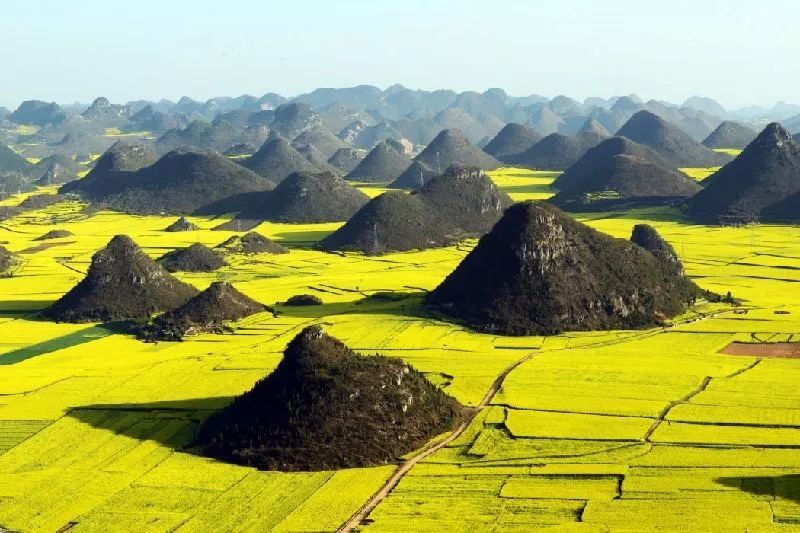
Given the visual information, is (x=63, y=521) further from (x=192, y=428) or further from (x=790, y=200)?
(x=790, y=200)

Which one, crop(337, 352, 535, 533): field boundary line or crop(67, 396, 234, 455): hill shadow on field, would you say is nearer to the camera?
crop(337, 352, 535, 533): field boundary line

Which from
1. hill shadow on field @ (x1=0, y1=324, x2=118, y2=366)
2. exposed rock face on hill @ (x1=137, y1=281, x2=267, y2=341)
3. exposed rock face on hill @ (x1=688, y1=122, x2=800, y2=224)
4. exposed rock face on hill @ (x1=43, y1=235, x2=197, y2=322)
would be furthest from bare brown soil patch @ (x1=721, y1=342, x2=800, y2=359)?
exposed rock face on hill @ (x1=688, y1=122, x2=800, y2=224)

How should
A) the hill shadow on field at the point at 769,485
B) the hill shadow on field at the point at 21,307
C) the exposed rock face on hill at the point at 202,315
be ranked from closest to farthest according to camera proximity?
the hill shadow on field at the point at 769,485, the exposed rock face on hill at the point at 202,315, the hill shadow on field at the point at 21,307

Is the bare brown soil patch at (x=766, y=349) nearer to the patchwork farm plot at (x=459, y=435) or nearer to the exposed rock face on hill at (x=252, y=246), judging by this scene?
the patchwork farm plot at (x=459, y=435)

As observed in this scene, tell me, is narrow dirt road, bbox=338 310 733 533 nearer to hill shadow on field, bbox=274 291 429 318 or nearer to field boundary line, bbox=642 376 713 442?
field boundary line, bbox=642 376 713 442

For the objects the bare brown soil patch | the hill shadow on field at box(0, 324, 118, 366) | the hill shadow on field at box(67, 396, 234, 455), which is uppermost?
the bare brown soil patch

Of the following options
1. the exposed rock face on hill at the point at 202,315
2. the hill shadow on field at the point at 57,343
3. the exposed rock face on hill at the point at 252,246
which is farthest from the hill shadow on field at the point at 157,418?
the exposed rock face on hill at the point at 252,246

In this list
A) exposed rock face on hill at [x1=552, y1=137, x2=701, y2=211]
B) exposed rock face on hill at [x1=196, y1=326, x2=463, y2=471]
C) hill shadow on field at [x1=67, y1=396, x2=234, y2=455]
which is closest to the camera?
exposed rock face on hill at [x1=196, y1=326, x2=463, y2=471]
